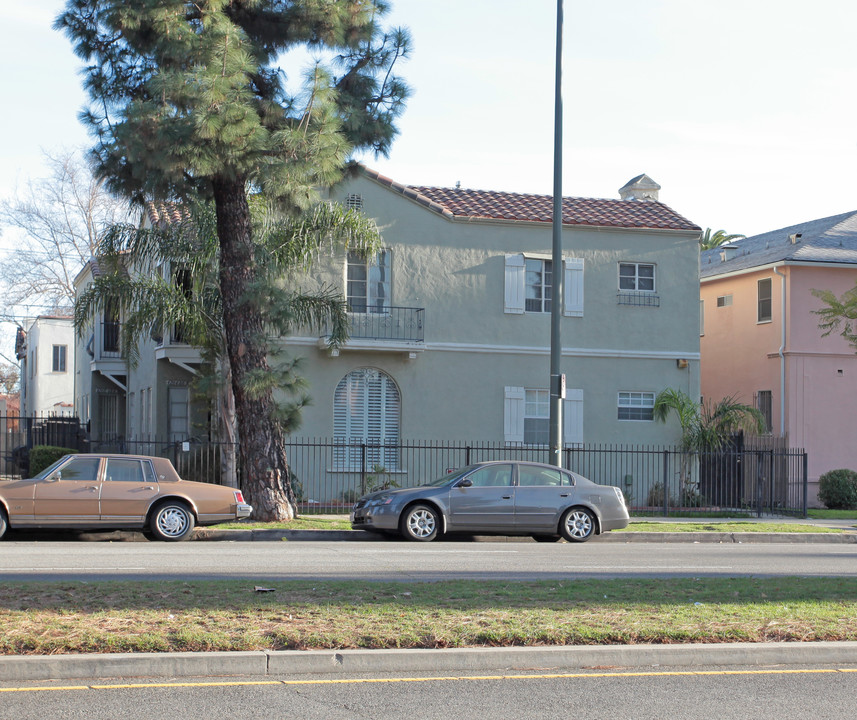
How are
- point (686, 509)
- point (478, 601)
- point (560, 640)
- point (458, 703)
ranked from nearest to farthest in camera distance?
1. point (458, 703)
2. point (560, 640)
3. point (478, 601)
4. point (686, 509)

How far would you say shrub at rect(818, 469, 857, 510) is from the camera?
27.7 m

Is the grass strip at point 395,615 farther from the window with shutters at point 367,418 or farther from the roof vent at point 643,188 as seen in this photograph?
the roof vent at point 643,188

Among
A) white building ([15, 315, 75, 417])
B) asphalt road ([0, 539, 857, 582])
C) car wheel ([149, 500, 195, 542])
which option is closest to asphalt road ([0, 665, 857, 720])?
asphalt road ([0, 539, 857, 582])

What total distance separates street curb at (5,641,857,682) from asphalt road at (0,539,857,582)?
4066 millimetres

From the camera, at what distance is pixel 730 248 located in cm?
3519

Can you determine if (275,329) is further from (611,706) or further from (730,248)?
(730,248)

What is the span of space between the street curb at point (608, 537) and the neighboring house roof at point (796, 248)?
11.6m

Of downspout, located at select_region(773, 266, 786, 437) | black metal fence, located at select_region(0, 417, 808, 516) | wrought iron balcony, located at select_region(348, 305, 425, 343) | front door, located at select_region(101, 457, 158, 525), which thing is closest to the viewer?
front door, located at select_region(101, 457, 158, 525)

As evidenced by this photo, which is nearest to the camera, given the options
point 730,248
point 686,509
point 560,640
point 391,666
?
point 391,666

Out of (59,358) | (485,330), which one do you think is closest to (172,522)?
(485,330)

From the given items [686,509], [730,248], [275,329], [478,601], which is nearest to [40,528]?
[275,329]

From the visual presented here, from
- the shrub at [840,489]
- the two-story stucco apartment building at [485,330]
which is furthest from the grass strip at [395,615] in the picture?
the shrub at [840,489]

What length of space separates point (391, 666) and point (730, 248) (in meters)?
30.3

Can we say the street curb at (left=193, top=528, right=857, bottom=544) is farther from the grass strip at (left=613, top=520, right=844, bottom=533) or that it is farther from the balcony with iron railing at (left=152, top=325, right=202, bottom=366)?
the balcony with iron railing at (left=152, top=325, right=202, bottom=366)
